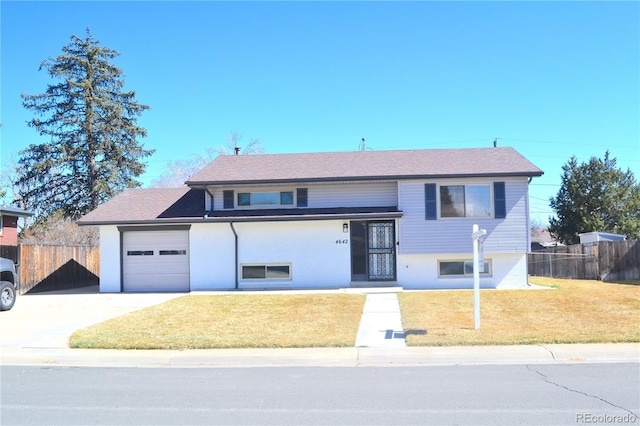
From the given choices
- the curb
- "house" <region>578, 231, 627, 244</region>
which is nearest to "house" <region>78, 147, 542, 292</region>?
the curb

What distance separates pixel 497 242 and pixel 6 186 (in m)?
39.4

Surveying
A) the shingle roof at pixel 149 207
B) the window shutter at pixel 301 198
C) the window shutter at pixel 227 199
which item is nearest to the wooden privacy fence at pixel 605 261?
the window shutter at pixel 301 198

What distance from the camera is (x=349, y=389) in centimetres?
714

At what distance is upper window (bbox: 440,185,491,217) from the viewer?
762 inches

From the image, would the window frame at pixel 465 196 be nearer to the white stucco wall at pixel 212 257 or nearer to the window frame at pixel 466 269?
the window frame at pixel 466 269

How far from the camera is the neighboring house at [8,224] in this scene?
23259 mm

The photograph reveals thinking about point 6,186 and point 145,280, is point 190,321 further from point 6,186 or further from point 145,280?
point 6,186

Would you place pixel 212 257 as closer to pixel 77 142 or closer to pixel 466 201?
pixel 466 201

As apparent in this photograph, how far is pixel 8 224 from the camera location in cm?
2412

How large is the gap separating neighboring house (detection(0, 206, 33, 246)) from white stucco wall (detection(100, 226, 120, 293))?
18.4ft

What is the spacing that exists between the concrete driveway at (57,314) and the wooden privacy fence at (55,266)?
1069 millimetres

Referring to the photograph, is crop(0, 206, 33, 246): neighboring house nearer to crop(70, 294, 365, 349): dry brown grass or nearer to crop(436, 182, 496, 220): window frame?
crop(70, 294, 365, 349): dry brown grass

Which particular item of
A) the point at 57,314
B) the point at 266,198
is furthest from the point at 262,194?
the point at 57,314

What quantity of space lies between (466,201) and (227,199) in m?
8.84
